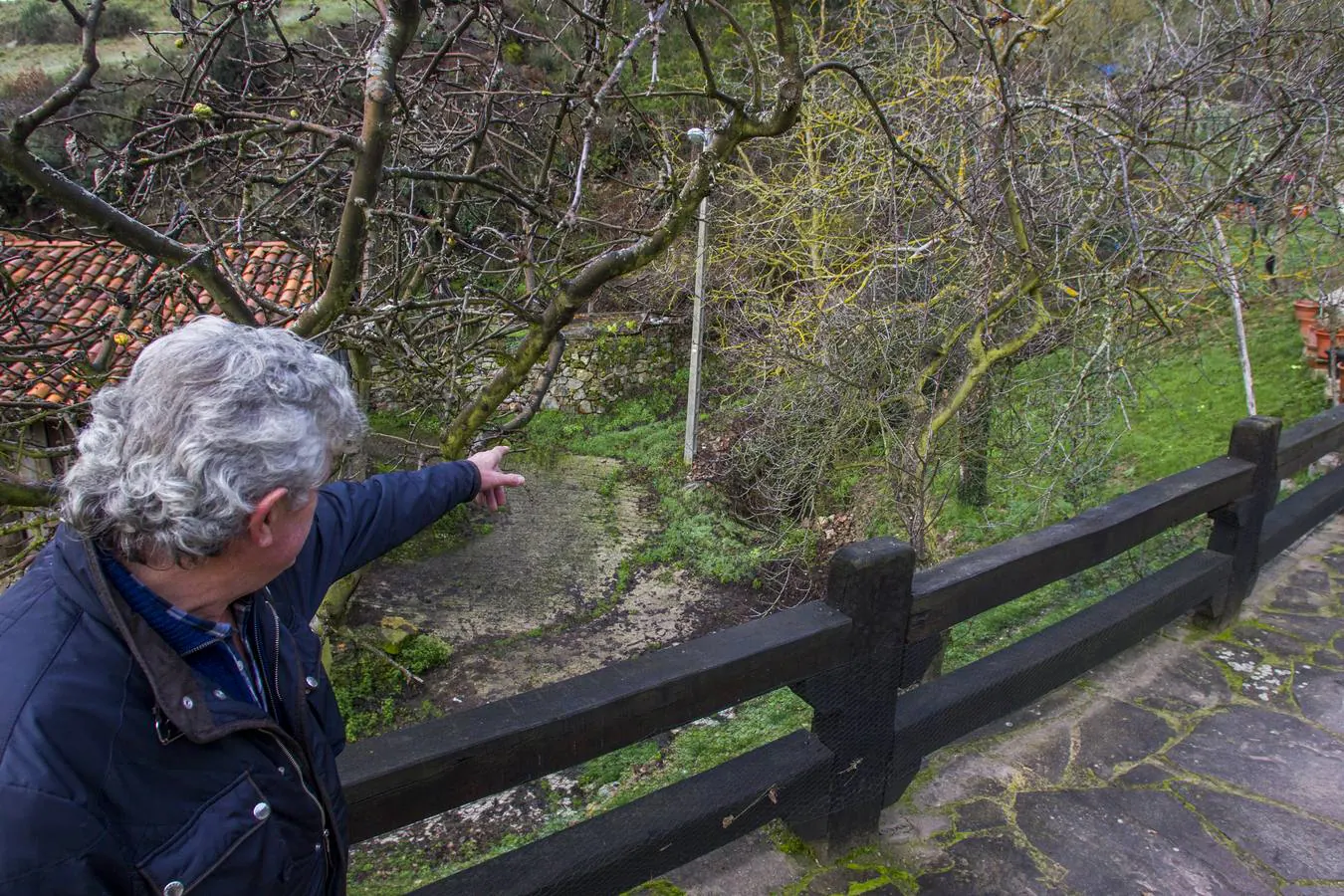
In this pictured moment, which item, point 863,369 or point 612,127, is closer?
point 863,369

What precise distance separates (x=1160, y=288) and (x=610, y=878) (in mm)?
4690

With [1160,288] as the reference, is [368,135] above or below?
above

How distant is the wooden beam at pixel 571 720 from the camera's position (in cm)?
163

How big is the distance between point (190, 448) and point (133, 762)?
423mm

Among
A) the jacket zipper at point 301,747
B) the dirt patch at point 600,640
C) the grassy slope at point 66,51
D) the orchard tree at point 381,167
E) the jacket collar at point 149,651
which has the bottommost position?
the dirt patch at point 600,640

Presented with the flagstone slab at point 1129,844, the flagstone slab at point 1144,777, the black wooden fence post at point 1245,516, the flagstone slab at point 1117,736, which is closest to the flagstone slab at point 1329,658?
the black wooden fence post at point 1245,516

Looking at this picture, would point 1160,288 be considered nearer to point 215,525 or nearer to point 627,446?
point 215,525

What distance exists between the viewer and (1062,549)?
2.76 meters

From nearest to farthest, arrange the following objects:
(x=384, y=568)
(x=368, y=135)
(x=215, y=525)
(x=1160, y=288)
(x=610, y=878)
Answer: (x=215, y=525), (x=610, y=878), (x=368, y=135), (x=1160, y=288), (x=384, y=568)

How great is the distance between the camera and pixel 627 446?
14.5 metres

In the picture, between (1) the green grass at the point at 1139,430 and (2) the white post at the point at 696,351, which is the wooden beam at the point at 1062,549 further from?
(2) the white post at the point at 696,351

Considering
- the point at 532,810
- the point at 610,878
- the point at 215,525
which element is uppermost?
the point at 215,525

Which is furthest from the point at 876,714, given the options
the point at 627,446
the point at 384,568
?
the point at 627,446

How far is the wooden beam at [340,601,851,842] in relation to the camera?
1634 mm
